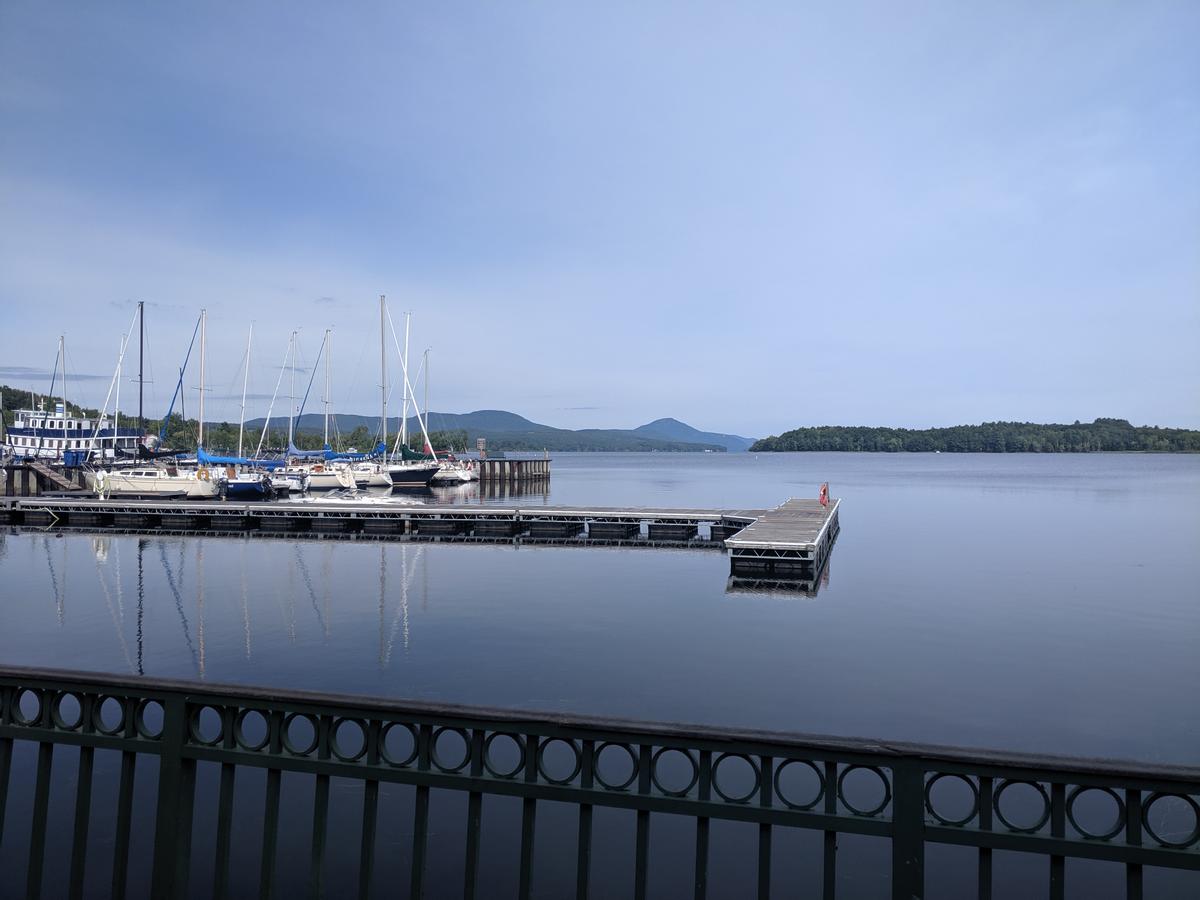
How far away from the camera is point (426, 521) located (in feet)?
119

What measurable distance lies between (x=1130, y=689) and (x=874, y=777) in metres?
6.94

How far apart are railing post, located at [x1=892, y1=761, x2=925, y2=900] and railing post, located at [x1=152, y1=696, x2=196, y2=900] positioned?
308cm

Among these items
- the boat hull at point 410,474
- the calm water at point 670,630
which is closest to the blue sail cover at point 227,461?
the boat hull at point 410,474

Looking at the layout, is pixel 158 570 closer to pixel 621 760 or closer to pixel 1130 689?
pixel 621 760

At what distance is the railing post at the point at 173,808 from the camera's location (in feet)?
12.0

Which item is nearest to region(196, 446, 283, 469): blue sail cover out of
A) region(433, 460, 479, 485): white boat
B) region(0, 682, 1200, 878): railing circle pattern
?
region(433, 460, 479, 485): white boat

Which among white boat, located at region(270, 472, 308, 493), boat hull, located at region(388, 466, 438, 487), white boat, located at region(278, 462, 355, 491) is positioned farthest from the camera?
boat hull, located at region(388, 466, 438, 487)

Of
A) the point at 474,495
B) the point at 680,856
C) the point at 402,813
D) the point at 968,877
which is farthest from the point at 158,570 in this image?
the point at 474,495

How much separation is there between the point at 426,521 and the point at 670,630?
21.0 m

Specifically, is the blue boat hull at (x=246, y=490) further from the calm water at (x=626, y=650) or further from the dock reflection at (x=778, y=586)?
the dock reflection at (x=778, y=586)

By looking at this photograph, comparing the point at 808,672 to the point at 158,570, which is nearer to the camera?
the point at 808,672

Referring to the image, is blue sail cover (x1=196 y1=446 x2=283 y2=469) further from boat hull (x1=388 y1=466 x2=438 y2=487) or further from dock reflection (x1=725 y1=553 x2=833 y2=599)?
dock reflection (x1=725 y1=553 x2=833 y2=599)

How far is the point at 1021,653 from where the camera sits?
1584cm

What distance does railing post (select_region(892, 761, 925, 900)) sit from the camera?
3146 mm
